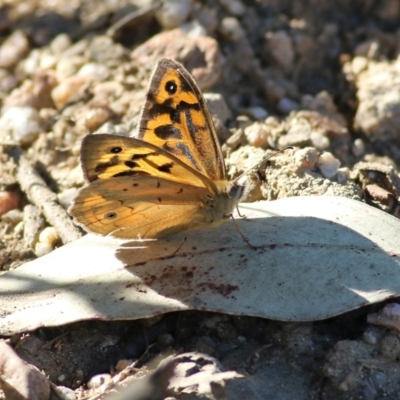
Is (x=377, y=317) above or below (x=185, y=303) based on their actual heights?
below

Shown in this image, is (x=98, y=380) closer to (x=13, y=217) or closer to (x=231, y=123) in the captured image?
(x=13, y=217)

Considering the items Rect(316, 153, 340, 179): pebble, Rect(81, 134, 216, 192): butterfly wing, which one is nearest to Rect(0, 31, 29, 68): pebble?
Rect(81, 134, 216, 192): butterfly wing

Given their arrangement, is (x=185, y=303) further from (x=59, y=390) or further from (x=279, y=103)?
(x=279, y=103)

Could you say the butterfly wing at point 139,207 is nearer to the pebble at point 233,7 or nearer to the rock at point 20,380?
the rock at point 20,380

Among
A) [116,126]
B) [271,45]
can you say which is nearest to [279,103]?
[271,45]

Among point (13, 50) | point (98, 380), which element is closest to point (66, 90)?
point (13, 50)

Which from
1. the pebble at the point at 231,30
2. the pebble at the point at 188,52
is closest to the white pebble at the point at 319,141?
the pebble at the point at 188,52
